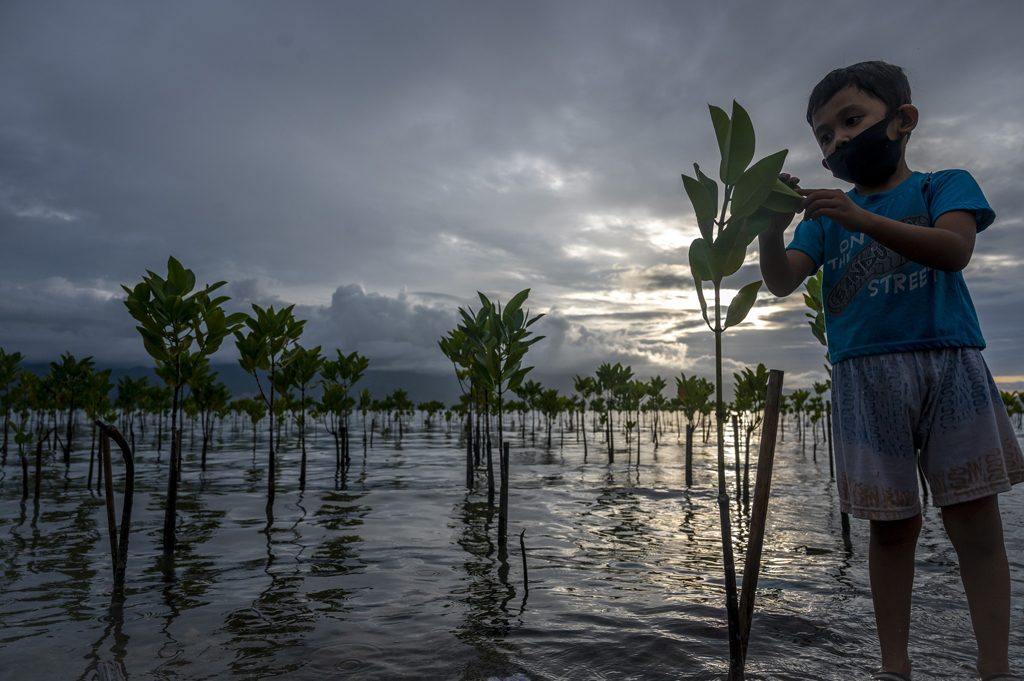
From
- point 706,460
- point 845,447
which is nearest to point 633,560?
point 845,447

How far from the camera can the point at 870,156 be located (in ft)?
6.96

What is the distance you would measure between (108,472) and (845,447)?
4985mm

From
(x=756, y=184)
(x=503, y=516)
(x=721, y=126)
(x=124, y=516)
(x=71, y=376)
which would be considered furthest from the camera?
(x=71, y=376)

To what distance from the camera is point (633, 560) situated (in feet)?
18.3

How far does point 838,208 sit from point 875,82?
725 millimetres

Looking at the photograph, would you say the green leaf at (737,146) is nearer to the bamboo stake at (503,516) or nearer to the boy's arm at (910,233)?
the boy's arm at (910,233)

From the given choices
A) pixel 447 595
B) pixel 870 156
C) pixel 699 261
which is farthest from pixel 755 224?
pixel 447 595

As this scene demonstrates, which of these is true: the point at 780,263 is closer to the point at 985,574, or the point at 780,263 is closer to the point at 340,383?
the point at 985,574

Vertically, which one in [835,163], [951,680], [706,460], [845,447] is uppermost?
[835,163]

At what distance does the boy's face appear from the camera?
208cm

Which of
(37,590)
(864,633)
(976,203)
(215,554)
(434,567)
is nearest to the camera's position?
(976,203)

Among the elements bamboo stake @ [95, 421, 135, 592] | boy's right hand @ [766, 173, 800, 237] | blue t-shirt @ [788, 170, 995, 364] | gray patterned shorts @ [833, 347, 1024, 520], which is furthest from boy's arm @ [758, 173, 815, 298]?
bamboo stake @ [95, 421, 135, 592]

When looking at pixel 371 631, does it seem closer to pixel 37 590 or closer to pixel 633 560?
pixel 633 560

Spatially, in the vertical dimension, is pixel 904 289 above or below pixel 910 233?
below
